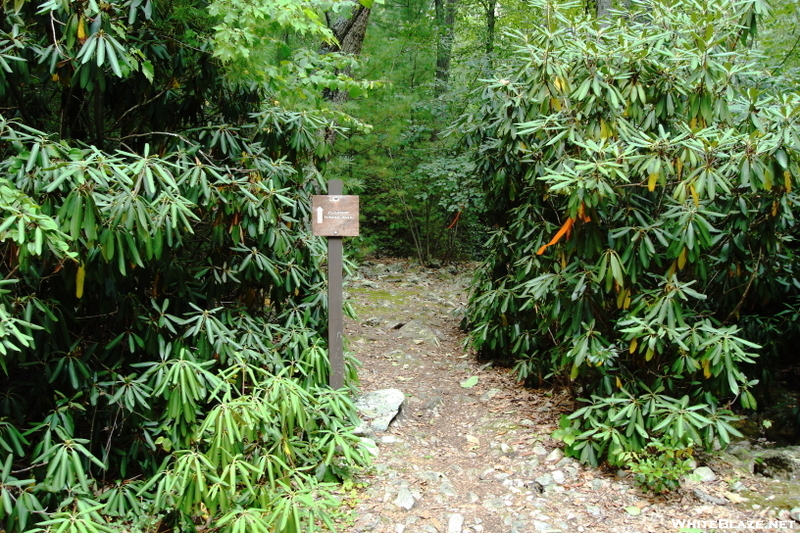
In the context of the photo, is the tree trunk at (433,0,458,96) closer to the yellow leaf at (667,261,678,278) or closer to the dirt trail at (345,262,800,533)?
the dirt trail at (345,262,800,533)

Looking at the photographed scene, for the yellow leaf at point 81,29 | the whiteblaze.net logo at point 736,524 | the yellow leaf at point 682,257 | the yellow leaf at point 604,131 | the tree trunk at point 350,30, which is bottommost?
the whiteblaze.net logo at point 736,524

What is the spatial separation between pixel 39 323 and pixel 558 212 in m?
3.57

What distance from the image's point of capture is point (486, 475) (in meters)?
3.60

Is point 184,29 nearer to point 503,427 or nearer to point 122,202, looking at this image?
point 122,202

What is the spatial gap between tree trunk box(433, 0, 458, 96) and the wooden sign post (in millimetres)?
6237

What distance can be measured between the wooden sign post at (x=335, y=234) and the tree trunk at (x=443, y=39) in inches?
246

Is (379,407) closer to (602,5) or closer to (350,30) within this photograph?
(350,30)

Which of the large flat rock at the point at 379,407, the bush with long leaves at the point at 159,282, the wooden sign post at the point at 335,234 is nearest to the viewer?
the bush with long leaves at the point at 159,282

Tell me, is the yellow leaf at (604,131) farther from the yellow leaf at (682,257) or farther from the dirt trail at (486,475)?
the dirt trail at (486,475)

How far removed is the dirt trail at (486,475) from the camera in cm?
305

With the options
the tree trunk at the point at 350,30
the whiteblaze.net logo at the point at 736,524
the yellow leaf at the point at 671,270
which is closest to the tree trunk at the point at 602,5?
the tree trunk at the point at 350,30

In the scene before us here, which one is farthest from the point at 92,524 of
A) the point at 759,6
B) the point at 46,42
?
the point at 759,6

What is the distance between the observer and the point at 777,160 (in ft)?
9.87

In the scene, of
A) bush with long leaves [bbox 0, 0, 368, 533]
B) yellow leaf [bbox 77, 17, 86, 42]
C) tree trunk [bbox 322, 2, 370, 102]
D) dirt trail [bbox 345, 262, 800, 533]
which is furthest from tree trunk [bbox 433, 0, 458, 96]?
yellow leaf [bbox 77, 17, 86, 42]
